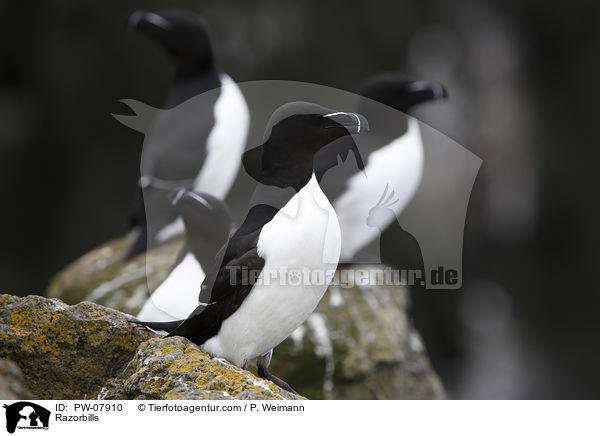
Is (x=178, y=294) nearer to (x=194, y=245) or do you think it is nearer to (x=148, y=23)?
(x=194, y=245)

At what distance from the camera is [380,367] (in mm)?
4816

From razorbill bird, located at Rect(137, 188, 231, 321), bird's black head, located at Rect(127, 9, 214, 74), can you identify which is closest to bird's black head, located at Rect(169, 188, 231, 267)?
razorbill bird, located at Rect(137, 188, 231, 321)

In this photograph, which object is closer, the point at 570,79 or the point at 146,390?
the point at 146,390

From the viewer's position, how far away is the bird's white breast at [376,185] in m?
4.61

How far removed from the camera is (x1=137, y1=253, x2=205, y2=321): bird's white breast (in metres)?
3.44

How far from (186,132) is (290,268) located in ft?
9.15

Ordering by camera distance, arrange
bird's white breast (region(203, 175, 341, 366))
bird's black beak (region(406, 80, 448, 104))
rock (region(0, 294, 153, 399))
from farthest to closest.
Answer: bird's black beak (region(406, 80, 448, 104)) < rock (region(0, 294, 153, 399)) < bird's white breast (region(203, 175, 341, 366))

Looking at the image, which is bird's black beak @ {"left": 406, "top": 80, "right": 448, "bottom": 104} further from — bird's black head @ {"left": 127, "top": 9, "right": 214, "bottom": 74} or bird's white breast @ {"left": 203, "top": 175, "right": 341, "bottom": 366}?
bird's white breast @ {"left": 203, "top": 175, "right": 341, "bottom": 366}

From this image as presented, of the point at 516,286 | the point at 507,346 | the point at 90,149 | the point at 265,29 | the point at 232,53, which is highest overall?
the point at 265,29

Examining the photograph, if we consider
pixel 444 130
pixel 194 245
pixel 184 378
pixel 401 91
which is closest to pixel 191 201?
pixel 194 245

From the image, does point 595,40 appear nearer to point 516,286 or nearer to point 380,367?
point 516,286

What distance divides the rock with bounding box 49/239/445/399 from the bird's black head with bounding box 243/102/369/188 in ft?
6.38

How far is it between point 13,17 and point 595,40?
8839 millimetres
